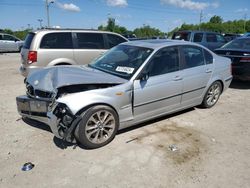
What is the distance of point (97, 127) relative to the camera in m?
3.41

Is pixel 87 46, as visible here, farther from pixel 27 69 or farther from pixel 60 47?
pixel 27 69

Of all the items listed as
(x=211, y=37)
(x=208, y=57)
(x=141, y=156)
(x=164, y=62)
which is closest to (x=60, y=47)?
(x=164, y=62)

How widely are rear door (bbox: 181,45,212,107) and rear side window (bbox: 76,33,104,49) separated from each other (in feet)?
11.6

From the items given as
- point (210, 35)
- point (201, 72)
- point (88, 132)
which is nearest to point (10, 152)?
point (88, 132)

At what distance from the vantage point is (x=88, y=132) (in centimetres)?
333

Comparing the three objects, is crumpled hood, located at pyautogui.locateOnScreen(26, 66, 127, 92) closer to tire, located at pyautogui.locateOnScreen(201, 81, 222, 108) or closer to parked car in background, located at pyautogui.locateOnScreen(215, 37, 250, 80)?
tire, located at pyautogui.locateOnScreen(201, 81, 222, 108)

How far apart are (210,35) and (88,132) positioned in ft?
36.7

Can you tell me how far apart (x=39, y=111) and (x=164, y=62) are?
2.27 metres

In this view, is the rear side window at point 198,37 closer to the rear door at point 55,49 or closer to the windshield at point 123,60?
the rear door at point 55,49

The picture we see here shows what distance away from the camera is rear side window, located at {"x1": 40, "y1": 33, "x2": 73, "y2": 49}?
6258 millimetres

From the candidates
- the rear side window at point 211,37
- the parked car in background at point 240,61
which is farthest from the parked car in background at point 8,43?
the parked car in background at point 240,61

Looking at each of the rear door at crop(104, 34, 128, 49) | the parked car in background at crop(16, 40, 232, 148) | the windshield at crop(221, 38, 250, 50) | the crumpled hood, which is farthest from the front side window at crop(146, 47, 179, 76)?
the windshield at crop(221, 38, 250, 50)

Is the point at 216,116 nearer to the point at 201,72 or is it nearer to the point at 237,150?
the point at 201,72

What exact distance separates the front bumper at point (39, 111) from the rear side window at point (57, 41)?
289 centimetres
